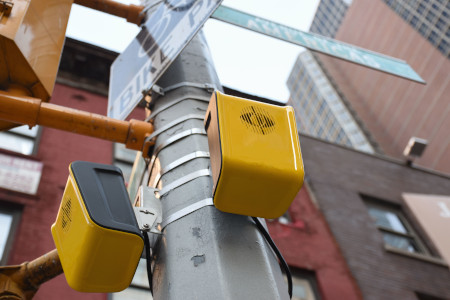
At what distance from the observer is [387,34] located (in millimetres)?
62469

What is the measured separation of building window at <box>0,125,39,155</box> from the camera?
9844 millimetres

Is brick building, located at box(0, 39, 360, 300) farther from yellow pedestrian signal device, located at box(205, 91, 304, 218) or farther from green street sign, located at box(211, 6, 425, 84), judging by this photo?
yellow pedestrian signal device, located at box(205, 91, 304, 218)

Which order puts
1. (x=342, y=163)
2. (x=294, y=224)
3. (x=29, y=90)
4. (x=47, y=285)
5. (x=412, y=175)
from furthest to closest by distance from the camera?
(x=412, y=175)
(x=342, y=163)
(x=294, y=224)
(x=47, y=285)
(x=29, y=90)

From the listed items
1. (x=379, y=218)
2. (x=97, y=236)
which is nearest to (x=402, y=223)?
(x=379, y=218)

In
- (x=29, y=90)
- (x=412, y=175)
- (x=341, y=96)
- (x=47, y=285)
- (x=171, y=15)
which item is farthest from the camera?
(x=341, y=96)

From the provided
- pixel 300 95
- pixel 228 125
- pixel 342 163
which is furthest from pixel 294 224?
pixel 300 95

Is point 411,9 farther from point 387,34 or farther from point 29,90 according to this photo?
point 29,90

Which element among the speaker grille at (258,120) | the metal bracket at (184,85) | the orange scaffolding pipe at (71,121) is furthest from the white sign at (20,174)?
the speaker grille at (258,120)

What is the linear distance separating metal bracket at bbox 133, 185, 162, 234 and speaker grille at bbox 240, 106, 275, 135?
0.49 meters

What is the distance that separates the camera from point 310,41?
3.55 m

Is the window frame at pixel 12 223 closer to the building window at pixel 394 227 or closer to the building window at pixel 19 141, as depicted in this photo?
the building window at pixel 19 141

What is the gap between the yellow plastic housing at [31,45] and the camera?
7.02 feet

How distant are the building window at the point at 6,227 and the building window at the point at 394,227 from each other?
892cm

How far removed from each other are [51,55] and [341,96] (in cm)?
7054
